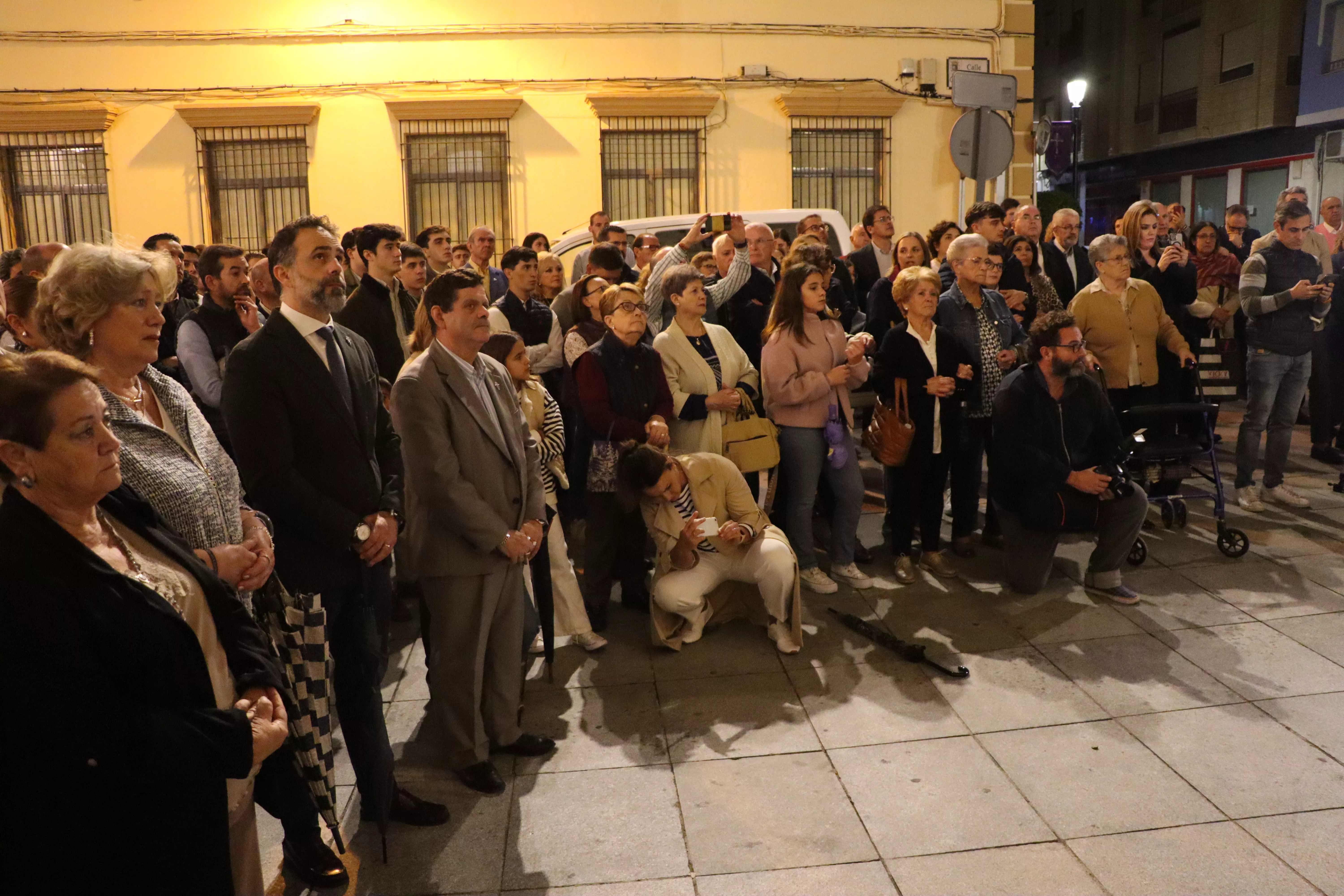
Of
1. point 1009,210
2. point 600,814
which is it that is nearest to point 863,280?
point 1009,210

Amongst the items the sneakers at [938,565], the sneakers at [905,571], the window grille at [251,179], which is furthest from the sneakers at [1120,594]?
the window grille at [251,179]

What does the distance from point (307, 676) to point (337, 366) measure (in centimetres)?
102

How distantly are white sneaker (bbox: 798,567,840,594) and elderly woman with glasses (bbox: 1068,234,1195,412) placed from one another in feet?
8.03

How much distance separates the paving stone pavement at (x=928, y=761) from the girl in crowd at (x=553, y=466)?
0.49 feet

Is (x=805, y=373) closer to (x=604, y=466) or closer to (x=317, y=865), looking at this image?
(x=604, y=466)

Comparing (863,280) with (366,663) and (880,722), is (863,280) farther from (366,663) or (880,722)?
(366,663)

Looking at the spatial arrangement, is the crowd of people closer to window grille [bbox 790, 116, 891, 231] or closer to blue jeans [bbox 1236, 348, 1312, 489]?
blue jeans [bbox 1236, 348, 1312, 489]

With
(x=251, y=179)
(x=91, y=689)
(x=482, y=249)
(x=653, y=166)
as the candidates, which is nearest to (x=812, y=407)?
(x=482, y=249)

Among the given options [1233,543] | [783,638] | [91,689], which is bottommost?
[783,638]

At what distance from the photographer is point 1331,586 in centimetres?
589

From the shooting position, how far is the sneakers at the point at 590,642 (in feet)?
17.6

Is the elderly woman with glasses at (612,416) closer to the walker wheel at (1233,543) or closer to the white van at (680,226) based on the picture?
the walker wheel at (1233,543)

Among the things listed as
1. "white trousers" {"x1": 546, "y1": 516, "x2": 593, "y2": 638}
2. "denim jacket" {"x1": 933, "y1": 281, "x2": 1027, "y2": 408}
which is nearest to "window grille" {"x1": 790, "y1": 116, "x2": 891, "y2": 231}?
"denim jacket" {"x1": 933, "y1": 281, "x2": 1027, "y2": 408}

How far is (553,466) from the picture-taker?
527 cm
